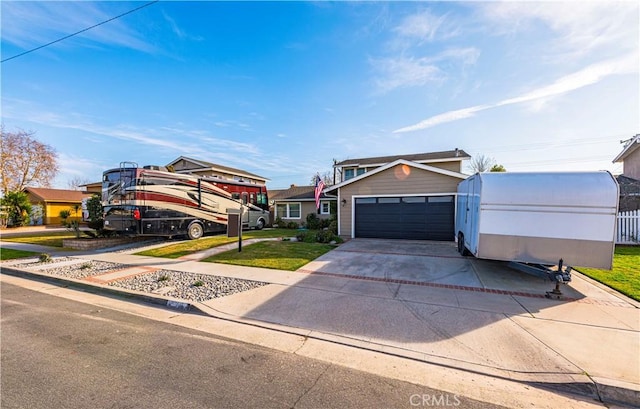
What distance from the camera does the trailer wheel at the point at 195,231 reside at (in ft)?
45.9

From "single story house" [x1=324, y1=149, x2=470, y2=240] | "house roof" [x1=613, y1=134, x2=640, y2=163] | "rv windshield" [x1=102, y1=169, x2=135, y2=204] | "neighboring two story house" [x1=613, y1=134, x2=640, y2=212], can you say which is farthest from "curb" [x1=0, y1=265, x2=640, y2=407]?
"house roof" [x1=613, y1=134, x2=640, y2=163]

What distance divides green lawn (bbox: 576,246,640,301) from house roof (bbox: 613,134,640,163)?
36.0ft

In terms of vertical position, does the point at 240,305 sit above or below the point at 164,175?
below

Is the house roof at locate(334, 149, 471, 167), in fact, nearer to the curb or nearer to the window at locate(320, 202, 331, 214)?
the window at locate(320, 202, 331, 214)

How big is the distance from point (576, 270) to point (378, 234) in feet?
25.6

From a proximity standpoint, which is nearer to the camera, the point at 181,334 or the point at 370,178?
the point at 181,334

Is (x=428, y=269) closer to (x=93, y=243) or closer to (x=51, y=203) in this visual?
(x=93, y=243)

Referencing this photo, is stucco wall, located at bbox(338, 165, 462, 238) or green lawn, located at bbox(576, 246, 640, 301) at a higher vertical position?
stucco wall, located at bbox(338, 165, 462, 238)

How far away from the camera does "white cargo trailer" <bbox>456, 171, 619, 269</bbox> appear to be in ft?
18.6

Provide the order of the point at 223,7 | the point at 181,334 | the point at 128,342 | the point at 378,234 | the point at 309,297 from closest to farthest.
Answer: the point at 128,342, the point at 181,334, the point at 309,297, the point at 223,7, the point at 378,234

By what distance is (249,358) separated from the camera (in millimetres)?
3455

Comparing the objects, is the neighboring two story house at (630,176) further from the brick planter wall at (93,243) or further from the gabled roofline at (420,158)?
the brick planter wall at (93,243)

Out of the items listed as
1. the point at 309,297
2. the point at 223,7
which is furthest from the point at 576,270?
the point at 223,7

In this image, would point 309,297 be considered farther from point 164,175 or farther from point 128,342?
point 164,175
